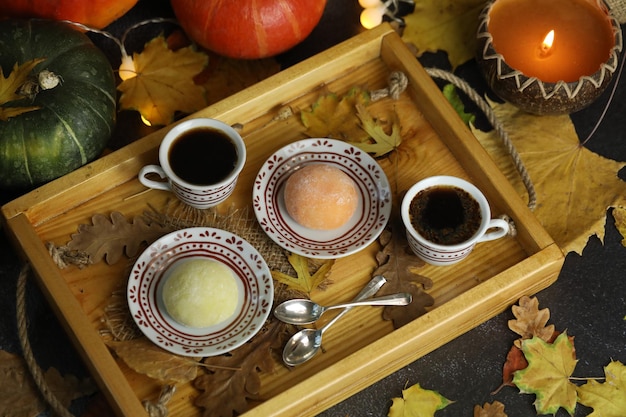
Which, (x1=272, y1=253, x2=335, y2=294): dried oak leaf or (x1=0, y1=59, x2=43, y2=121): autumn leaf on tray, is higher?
(x1=0, y1=59, x2=43, y2=121): autumn leaf on tray

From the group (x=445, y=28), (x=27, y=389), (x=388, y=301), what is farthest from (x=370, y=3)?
(x=27, y=389)

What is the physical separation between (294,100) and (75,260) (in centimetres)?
56

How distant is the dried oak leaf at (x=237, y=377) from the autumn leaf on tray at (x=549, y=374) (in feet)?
1.63

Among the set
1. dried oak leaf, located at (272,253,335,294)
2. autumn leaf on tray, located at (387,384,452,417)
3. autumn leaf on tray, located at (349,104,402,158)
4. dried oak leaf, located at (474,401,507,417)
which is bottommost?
dried oak leaf, located at (474,401,507,417)

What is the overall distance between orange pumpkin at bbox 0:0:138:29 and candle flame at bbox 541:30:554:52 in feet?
3.08

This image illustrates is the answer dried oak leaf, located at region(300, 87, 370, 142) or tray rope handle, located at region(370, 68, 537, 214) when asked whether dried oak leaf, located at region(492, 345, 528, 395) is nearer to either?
tray rope handle, located at region(370, 68, 537, 214)

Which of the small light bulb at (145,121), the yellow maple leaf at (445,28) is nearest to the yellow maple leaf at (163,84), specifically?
the small light bulb at (145,121)

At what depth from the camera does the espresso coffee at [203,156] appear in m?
1.52

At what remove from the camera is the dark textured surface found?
156 cm

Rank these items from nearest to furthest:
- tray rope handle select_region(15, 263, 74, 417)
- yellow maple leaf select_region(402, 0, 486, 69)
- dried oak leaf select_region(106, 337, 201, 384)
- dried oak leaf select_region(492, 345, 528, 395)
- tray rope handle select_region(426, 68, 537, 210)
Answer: dried oak leaf select_region(106, 337, 201, 384)
tray rope handle select_region(15, 263, 74, 417)
dried oak leaf select_region(492, 345, 528, 395)
tray rope handle select_region(426, 68, 537, 210)
yellow maple leaf select_region(402, 0, 486, 69)

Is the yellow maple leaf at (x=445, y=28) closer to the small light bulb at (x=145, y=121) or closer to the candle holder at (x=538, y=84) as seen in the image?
the candle holder at (x=538, y=84)

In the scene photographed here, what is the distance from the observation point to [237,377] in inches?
55.5

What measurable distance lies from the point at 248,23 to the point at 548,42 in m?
0.66

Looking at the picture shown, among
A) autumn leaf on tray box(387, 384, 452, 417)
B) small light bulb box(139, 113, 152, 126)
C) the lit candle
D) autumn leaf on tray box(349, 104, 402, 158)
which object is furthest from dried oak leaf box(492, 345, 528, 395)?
small light bulb box(139, 113, 152, 126)
